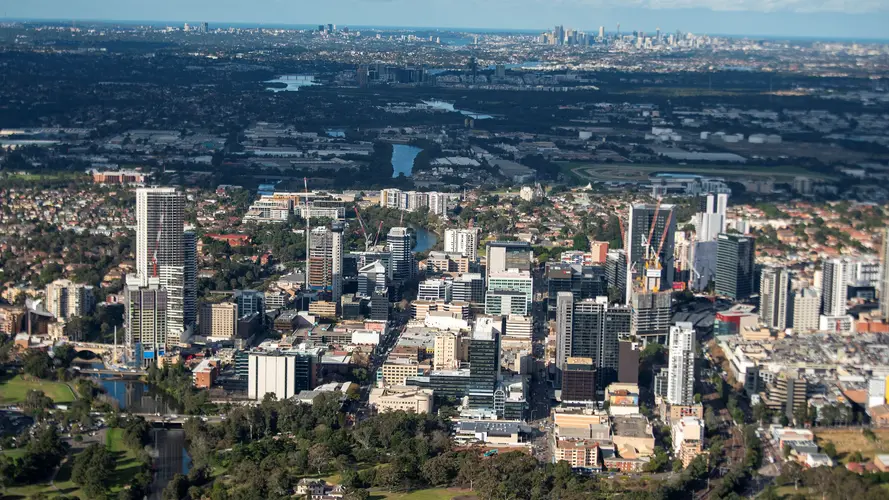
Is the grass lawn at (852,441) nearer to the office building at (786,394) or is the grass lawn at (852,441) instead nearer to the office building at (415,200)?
the office building at (786,394)

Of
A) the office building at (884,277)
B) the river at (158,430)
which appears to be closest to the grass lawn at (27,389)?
the river at (158,430)

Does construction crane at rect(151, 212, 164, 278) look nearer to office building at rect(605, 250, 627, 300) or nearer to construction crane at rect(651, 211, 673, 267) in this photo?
office building at rect(605, 250, 627, 300)

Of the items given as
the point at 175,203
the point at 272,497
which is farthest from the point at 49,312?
the point at 272,497

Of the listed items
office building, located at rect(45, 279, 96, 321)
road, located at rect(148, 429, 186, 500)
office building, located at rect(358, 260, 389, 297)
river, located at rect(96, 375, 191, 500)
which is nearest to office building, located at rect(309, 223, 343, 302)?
office building, located at rect(358, 260, 389, 297)

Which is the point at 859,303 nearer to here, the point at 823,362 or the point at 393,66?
the point at 823,362

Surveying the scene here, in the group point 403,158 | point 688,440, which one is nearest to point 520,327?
point 688,440
